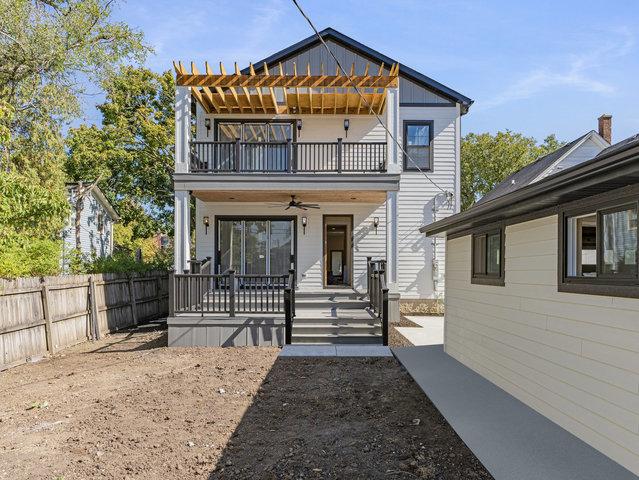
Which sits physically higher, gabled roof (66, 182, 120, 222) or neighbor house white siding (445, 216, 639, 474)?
gabled roof (66, 182, 120, 222)

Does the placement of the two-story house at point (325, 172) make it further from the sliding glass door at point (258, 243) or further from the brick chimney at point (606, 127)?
the brick chimney at point (606, 127)

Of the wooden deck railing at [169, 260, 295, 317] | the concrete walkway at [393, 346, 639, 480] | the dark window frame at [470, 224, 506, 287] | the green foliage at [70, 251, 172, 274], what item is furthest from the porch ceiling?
the concrete walkway at [393, 346, 639, 480]

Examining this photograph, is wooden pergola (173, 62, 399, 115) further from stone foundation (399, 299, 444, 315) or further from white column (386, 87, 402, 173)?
stone foundation (399, 299, 444, 315)

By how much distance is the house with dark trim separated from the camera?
365cm

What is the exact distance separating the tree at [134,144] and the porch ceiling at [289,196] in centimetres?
923

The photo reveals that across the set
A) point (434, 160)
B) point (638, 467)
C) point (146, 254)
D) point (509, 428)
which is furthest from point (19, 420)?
point (146, 254)

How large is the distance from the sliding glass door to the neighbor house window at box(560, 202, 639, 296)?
9.43 meters

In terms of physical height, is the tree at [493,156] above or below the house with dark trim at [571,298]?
above

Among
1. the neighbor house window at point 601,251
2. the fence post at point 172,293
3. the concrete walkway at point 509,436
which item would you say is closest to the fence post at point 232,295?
the fence post at point 172,293

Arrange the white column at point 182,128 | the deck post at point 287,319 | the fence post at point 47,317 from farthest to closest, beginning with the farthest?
the white column at point 182,128 < the deck post at point 287,319 < the fence post at point 47,317

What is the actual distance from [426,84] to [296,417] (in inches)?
459

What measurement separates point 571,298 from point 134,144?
20.3 meters

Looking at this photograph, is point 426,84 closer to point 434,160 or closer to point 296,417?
point 434,160

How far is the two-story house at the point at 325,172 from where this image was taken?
11805 millimetres
